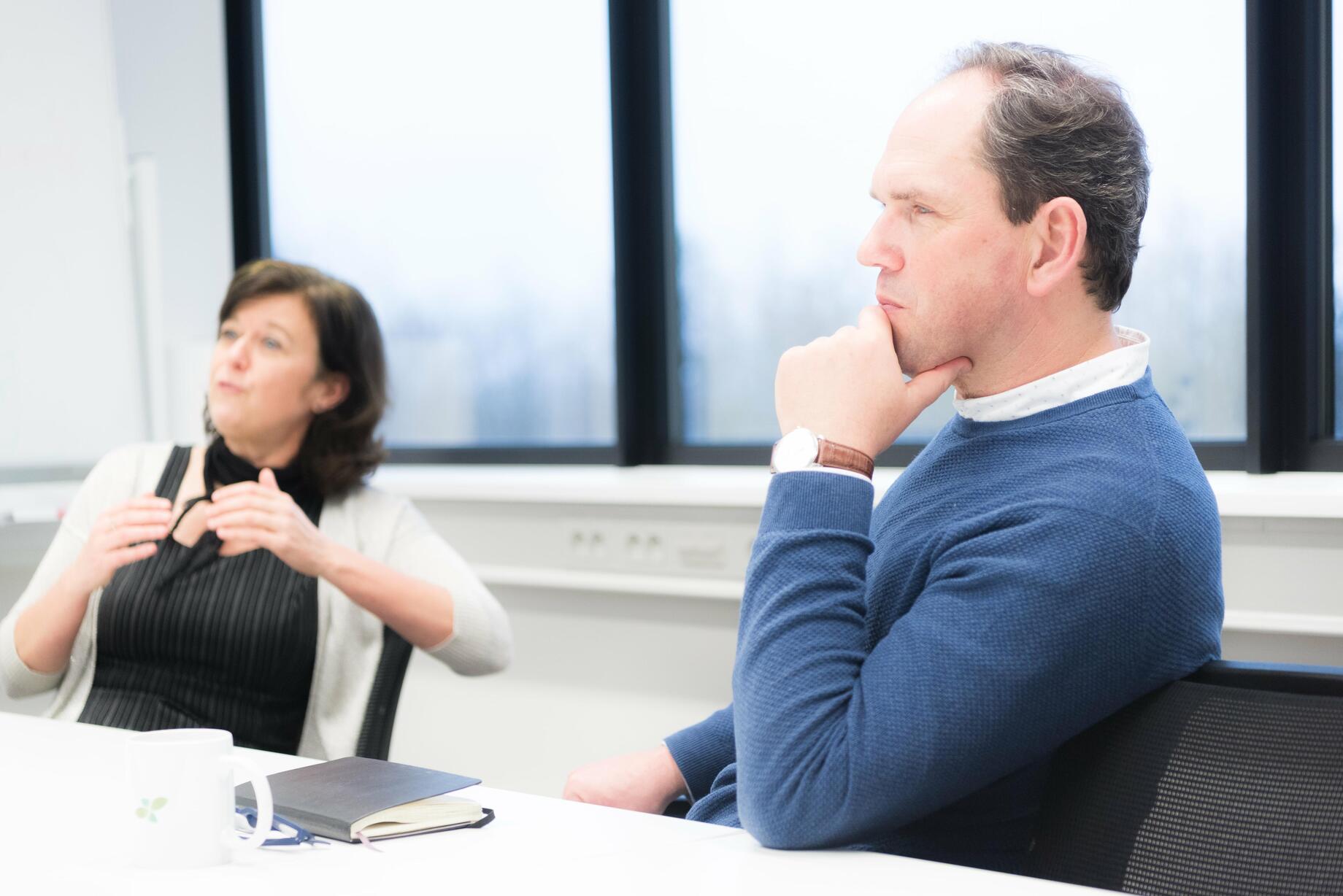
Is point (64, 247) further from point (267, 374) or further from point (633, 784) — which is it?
point (633, 784)

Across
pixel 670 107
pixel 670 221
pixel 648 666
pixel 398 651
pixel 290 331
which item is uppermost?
pixel 670 107

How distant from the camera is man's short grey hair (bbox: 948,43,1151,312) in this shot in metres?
1.19

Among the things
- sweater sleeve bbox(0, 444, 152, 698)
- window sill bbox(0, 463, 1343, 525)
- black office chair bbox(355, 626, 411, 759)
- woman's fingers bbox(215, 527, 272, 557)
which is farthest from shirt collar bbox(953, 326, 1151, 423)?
sweater sleeve bbox(0, 444, 152, 698)

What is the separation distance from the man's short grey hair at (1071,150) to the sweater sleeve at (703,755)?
0.63m

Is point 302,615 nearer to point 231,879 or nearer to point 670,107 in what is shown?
point 231,879

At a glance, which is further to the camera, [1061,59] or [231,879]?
[1061,59]

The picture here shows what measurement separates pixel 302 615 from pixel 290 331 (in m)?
0.52

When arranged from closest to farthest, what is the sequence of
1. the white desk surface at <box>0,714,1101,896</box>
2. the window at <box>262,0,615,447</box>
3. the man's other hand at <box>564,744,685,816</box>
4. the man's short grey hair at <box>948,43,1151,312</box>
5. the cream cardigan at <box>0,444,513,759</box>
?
the white desk surface at <box>0,714,1101,896</box>
the man's short grey hair at <box>948,43,1151,312</box>
the man's other hand at <box>564,744,685,816</box>
the cream cardigan at <box>0,444,513,759</box>
the window at <box>262,0,615,447</box>

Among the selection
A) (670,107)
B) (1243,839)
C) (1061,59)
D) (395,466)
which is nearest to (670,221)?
(670,107)

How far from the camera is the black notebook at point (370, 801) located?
1.09m

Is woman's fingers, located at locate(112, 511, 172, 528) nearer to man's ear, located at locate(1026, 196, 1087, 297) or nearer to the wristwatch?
the wristwatch

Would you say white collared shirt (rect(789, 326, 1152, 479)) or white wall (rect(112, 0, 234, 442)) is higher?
white wall (rect(112, 0, 234, 442))

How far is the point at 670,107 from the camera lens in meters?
3.17

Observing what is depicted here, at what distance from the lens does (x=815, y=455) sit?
1166mm
